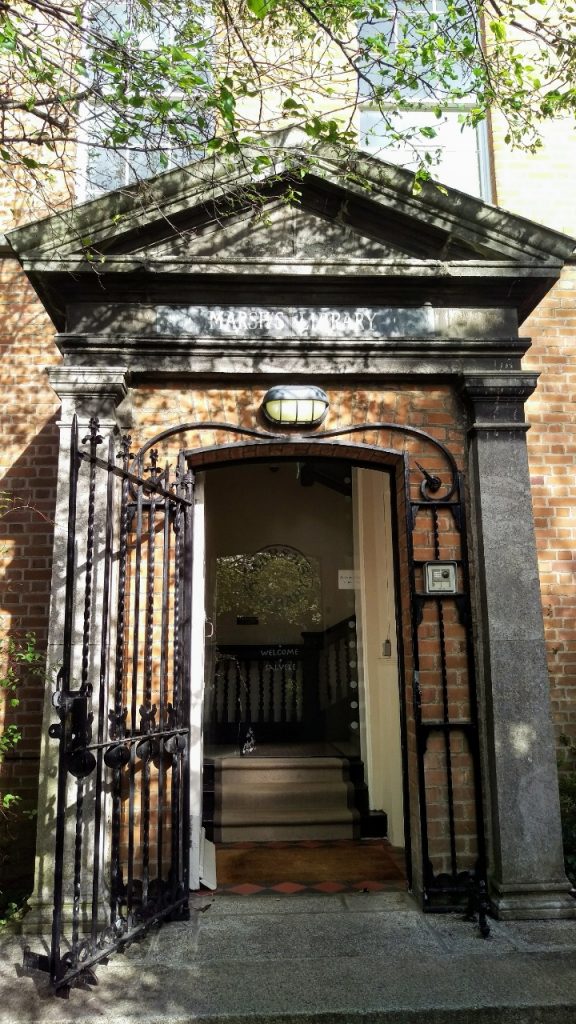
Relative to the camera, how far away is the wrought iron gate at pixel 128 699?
3535 mm

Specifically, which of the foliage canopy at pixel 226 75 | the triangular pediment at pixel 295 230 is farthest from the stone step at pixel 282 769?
the foliage canopy at pixel 226 75

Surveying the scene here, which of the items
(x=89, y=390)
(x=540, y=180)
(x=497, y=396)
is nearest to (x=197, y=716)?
(x=89, y=390)

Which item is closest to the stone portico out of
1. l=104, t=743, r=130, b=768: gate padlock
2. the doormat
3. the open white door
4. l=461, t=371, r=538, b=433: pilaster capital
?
l=461, t=371, r=538, b=433: pilaster capital

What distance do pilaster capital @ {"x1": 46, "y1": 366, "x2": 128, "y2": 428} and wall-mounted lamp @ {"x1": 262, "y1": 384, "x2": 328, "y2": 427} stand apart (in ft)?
2.85

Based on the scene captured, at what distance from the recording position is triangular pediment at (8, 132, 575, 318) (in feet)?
13.8

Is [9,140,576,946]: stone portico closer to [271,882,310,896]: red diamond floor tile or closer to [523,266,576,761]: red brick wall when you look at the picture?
[271,882,310,896]: red diamond floor tile

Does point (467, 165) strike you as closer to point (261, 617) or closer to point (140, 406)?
point (140, 406)

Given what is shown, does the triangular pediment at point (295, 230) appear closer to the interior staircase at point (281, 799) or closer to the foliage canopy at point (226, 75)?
the foliage canopy at point (226, 75)

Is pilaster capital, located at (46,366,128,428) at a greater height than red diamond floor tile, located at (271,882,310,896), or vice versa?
pilaster capital, located at (46,366,128,428)

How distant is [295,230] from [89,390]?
1.57 meters

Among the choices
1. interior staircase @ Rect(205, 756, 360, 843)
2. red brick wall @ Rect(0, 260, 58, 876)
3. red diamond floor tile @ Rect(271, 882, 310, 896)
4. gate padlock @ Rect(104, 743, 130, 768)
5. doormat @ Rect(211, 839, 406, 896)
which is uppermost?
red brick wall @ Rect(0, 260, 58, 876)

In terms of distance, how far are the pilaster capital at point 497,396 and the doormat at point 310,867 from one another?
2788 millimetres

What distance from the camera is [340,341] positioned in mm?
4332

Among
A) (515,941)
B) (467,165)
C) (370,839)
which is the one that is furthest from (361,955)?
(467,165)
